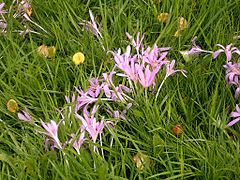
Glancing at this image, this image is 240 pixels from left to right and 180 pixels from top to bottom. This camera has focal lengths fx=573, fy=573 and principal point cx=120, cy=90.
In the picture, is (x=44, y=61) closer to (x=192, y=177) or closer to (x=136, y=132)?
(x=136, y=132)

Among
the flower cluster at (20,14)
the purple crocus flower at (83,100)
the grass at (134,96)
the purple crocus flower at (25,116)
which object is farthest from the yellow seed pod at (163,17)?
the purple crocus flower at (25,116)

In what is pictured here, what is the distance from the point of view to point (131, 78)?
1538 mm

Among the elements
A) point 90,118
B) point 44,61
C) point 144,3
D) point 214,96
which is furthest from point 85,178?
point 144,3

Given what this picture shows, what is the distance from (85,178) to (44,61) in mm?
542

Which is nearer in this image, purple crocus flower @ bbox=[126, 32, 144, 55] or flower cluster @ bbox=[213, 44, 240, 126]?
flower cluster @ bbox=[213, 44, 240, 126]

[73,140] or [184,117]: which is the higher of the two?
[73,140]

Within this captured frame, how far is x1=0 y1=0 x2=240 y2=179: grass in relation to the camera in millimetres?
1394

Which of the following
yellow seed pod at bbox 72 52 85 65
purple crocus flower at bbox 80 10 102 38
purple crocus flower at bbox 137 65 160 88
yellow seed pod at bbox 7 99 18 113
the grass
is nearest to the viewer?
the grass

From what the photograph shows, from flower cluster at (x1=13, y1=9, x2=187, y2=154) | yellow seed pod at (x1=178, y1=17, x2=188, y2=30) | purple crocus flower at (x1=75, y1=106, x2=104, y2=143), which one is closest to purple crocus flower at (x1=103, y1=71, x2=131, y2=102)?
flower cluster at (x1=13, y1=9, x2=187, y2=154)

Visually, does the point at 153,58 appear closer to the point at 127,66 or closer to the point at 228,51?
the point at 127,66

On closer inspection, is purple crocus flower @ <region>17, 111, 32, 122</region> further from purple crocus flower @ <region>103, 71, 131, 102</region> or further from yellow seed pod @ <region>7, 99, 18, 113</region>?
purple crocus flower @ <region>103, 71, 131, 102</region>

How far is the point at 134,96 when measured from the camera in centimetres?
157

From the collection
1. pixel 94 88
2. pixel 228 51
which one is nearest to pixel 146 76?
pixel 94 88

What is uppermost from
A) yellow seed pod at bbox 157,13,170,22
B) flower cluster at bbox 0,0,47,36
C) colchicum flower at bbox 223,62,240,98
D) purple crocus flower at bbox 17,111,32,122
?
flower cluster at bbox 0,0,47,36
